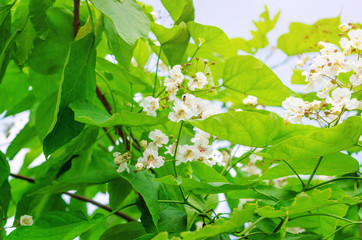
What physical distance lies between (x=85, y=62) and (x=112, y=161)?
18 centimetres

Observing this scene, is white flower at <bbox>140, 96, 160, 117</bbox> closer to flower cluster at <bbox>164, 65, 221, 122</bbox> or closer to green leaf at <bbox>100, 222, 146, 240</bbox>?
flower cluster at <bbox>164, 65, 221, 122</bbox>

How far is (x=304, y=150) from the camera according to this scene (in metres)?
0.55

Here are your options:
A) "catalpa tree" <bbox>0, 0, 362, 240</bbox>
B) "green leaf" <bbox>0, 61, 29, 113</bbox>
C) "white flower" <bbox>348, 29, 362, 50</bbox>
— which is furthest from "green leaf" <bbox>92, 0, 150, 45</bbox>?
"green leaf" <bbox>0, 61, 29, 113</bbox>

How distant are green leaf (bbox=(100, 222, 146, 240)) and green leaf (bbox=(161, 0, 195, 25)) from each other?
15.8 inches

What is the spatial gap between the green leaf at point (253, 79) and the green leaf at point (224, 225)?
307 mm

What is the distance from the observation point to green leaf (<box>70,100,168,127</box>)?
1.95 feet

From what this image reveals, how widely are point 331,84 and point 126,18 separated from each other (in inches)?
12.7

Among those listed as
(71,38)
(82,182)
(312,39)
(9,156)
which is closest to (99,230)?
(9,156)

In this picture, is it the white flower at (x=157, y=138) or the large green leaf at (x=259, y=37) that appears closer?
the white flower at (x=157, y=138)

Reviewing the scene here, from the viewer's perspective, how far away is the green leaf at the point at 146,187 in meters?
0.64

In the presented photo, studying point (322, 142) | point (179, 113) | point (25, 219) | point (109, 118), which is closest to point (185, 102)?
point (179, 113)

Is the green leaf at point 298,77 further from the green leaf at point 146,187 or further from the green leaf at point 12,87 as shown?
the green leaf at point 12,87

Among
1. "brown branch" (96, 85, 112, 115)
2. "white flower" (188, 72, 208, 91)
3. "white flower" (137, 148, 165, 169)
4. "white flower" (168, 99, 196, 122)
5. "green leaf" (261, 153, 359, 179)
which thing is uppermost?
"white flower" (188, 72, 208, 91)

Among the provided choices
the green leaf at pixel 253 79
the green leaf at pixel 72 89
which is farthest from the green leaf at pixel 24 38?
the green leaf at pixel 253 79
